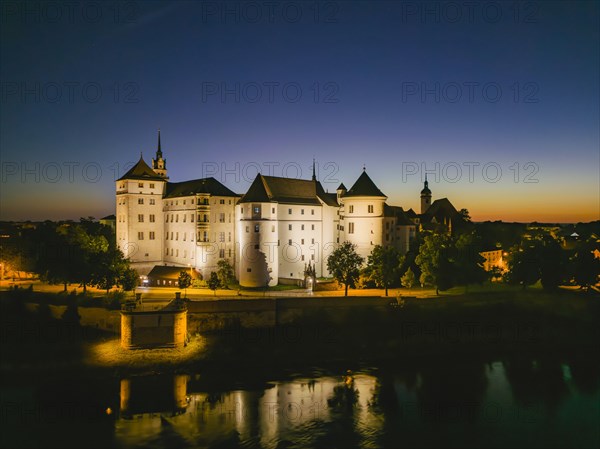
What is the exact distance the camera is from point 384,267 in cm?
4525

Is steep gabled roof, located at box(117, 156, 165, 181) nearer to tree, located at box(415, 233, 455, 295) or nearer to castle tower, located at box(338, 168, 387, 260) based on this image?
castle tower, located at box(338, 168, 387, 260)

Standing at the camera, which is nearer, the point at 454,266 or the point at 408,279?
the point at 454,266

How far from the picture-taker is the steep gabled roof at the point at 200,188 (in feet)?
175

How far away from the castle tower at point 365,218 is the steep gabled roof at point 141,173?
23.5 m

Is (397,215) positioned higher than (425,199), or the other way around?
(425,199)

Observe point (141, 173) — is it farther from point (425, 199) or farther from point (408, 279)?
point (425, 199)

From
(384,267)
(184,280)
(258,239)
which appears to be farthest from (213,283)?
(384,267)

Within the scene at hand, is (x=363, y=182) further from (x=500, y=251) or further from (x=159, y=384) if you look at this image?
(x=159, y=384)

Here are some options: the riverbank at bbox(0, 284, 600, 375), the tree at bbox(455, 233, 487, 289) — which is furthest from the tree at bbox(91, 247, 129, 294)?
the tree at bbox(455, 233, 487, 289)

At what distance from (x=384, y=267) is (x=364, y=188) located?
12329 millimetres

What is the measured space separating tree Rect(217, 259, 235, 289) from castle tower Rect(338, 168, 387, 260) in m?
13.9

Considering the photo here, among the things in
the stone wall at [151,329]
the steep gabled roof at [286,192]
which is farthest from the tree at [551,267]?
the stone wall at [151,329]

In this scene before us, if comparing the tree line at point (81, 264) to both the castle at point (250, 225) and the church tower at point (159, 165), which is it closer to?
the castle at point (250, 225)

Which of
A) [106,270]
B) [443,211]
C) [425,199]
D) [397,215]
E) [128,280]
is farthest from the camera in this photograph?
[425,199]
